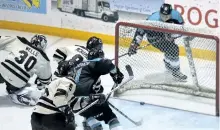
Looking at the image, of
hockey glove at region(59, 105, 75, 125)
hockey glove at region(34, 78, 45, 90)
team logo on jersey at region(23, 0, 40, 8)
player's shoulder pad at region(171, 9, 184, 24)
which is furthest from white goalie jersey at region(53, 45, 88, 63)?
team logo on jersey at region(23, 0, 40, 8)

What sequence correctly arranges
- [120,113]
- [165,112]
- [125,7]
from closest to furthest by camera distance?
[120,113]
[165,112]
[125,7]

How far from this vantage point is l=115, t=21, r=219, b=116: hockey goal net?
5.93m

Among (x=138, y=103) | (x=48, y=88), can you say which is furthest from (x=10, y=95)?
(x=48, y=88)

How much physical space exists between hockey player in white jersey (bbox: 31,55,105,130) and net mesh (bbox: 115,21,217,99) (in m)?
1.64

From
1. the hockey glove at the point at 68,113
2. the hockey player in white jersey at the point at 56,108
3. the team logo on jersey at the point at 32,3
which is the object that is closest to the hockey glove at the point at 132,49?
the hockey player in white jersey at the point at 56,108

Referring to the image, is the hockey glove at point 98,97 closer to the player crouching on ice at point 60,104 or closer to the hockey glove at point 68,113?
the player crouching on ice at point 60,104

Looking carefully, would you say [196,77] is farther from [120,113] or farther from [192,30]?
[120,113]

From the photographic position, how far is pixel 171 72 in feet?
20.5

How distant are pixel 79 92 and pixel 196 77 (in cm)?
143

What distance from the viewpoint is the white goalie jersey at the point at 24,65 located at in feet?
19.3

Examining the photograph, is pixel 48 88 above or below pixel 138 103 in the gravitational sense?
above

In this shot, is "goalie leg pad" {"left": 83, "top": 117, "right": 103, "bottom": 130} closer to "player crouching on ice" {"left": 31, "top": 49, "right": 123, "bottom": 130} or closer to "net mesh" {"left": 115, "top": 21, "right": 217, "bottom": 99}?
"player crouching on ice" {"left": 31, "top": 49, "right": 123, "bottom": 130}

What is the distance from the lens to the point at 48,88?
4621 millimetres

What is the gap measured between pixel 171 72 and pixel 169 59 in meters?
0.12
